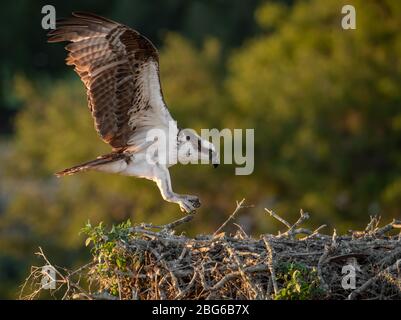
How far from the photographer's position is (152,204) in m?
27.6

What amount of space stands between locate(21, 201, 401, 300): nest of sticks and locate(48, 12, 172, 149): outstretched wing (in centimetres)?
140

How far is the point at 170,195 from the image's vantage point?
9219mm

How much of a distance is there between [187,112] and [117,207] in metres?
2.92

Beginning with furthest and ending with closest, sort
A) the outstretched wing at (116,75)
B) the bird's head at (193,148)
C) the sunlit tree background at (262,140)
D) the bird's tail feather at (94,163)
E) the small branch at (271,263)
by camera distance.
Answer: the sunlit tree background at (262,140)
the bird's head at (193,148)
the outstretched wing at (116,75)
the bird's tail feather at (94,163)
the small branch at (271,263)

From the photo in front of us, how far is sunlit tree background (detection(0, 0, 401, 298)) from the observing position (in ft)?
86.4

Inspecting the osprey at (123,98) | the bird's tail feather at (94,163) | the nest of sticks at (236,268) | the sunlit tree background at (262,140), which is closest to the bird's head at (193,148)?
the osprey at (123,98)

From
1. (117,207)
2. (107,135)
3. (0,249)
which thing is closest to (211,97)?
(117,207)

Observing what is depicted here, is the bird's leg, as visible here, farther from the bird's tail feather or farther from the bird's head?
the bird's tail feather

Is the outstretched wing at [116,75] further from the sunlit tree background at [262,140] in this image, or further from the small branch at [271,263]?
the sunlit tree background at [262,140]

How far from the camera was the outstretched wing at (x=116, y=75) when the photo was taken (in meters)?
9.19

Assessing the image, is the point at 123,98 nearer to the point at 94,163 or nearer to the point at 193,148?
the point at 94,163

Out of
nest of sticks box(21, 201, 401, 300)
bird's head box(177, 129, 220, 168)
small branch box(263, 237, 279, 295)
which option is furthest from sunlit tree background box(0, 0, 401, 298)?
small branch box(263, 237, 279, 295)

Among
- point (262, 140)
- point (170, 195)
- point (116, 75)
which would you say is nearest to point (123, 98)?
point (116, 75)

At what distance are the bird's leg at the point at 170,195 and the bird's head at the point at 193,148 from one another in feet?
0.66
